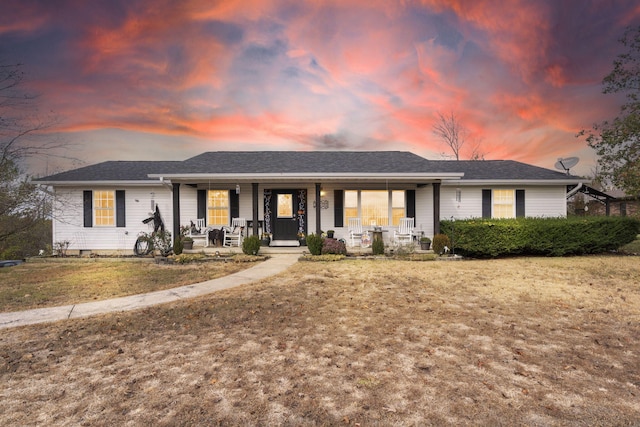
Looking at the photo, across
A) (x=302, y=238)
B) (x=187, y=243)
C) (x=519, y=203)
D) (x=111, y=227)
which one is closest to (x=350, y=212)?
(x=302, y=238)

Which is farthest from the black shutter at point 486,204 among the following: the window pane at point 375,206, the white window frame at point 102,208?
the white window frame at point 102,208

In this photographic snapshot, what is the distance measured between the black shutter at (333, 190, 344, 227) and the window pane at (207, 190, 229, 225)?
4679 millimetres

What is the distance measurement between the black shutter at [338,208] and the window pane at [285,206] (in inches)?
76.8

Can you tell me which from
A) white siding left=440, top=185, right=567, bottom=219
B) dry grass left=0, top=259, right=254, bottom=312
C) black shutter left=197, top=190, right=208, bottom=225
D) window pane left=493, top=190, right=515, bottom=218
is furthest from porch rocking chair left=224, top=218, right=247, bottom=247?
window pane left=493, top=190, right=515, bottom=218

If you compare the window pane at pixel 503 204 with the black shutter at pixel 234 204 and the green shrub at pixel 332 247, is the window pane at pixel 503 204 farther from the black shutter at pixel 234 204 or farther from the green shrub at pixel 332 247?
the black shutter at pixel 234 204

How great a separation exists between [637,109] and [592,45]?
3.56 metres

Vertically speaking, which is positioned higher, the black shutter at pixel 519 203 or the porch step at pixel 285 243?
the black shutter at pixel 519 203

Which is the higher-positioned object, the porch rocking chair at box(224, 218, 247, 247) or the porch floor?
the porch rocking chair at box(224, 218, 247, 247)

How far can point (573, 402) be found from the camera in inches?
95.3

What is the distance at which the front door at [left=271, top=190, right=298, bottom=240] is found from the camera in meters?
13.1

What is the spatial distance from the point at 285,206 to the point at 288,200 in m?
0.30

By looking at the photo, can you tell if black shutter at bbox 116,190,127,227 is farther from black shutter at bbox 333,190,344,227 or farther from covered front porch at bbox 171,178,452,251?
black shutter at bbox 333,190,344,227

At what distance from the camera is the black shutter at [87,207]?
12.4m

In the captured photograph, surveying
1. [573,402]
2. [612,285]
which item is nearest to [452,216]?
[612,285]
